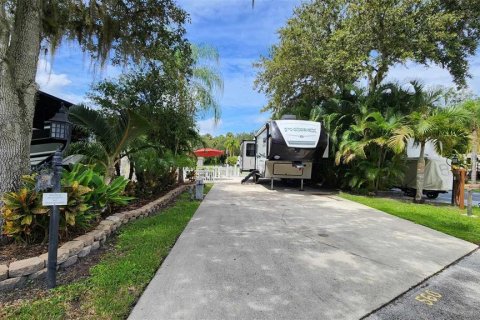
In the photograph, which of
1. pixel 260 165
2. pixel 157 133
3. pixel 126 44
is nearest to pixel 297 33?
pixel 260 165

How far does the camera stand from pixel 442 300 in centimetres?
333

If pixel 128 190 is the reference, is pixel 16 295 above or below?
below

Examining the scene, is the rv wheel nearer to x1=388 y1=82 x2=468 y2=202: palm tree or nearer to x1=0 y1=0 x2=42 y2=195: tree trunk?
x1=388 y1=82 x2=468 y2=202: palm tree

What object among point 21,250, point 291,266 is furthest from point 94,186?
point 291,266

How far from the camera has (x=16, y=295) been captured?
3219mm

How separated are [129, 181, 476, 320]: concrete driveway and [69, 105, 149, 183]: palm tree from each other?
2273 millimetres

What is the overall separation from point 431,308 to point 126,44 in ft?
24.8

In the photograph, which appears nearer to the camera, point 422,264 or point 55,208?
point 55,208

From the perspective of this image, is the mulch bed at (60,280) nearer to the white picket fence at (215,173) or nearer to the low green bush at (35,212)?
the low green bush at (35,212)

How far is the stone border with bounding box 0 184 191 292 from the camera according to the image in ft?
10.9

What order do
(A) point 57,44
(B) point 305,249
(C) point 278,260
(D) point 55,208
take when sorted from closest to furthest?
(D) point 55,208
(C) point 278,260
(B) point 305,249
(A) point 57,44

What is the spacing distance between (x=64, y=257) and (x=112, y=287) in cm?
89

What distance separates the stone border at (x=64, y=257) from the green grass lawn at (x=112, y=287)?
28 cm

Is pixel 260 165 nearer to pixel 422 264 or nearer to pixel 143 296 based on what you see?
pixel 422 264
